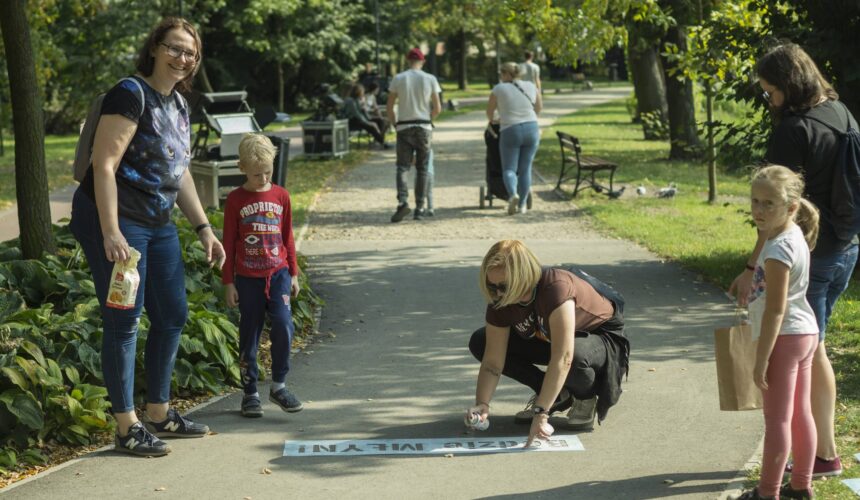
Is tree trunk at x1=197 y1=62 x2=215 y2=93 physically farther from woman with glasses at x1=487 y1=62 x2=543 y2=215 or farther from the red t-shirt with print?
the red t-shirt with print

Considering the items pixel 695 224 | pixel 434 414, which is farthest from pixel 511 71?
pixel 434 414

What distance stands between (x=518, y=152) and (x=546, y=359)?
8.57 meters

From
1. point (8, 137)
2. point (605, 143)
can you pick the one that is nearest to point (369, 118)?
point (605, 143)

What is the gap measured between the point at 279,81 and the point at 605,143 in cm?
1935

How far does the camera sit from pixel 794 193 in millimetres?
4547

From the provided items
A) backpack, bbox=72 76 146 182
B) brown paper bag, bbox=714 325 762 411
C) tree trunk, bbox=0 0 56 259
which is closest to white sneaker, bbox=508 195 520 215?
tree trunk, bbox=0 0 56 259

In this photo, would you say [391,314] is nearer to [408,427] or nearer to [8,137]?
[408,427]

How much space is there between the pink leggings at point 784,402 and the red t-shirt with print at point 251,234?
260cm

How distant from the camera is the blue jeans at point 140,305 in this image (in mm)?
5312

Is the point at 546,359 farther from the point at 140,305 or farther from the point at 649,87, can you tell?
the point at 649,87

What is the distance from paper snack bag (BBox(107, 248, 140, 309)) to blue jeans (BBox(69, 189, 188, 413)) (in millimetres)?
109

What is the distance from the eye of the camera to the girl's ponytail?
466 cm

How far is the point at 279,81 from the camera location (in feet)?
141

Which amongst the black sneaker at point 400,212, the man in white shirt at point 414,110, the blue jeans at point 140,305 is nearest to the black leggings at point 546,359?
the blue jeans at point 140,305
